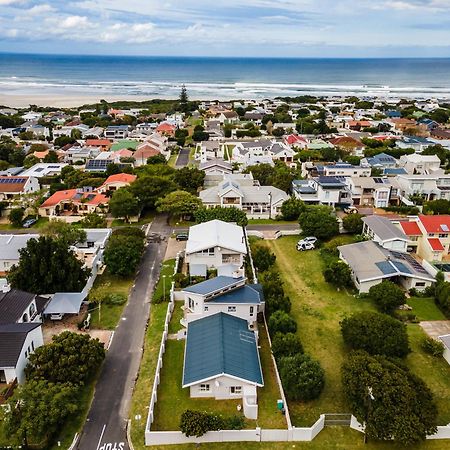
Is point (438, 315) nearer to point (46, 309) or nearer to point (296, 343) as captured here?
point (296, 343)

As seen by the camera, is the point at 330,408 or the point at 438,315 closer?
the point at 330,408

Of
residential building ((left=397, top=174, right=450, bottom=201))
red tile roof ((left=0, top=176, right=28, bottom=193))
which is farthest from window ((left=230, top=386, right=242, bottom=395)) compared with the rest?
red tile roof ((left=0, top=176, right=28, bottom=193))

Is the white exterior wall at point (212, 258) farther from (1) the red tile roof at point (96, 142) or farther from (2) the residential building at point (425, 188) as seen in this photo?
(1) the red tile roof at point (96, 142)

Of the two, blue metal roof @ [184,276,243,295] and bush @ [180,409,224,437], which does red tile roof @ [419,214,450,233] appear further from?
bush @ [180,409,224,437]

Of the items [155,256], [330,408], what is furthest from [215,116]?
[330,408]

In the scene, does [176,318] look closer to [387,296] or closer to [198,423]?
[198,423]

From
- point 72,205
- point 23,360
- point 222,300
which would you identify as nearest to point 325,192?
point 222,300

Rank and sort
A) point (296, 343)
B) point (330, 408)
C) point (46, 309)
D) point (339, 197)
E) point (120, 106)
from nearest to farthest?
point (330, 408) < point (296, 343) < point (46, 309) < point (339, 197) < point (120, 106)

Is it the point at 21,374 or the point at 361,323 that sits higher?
the point at 361,323
